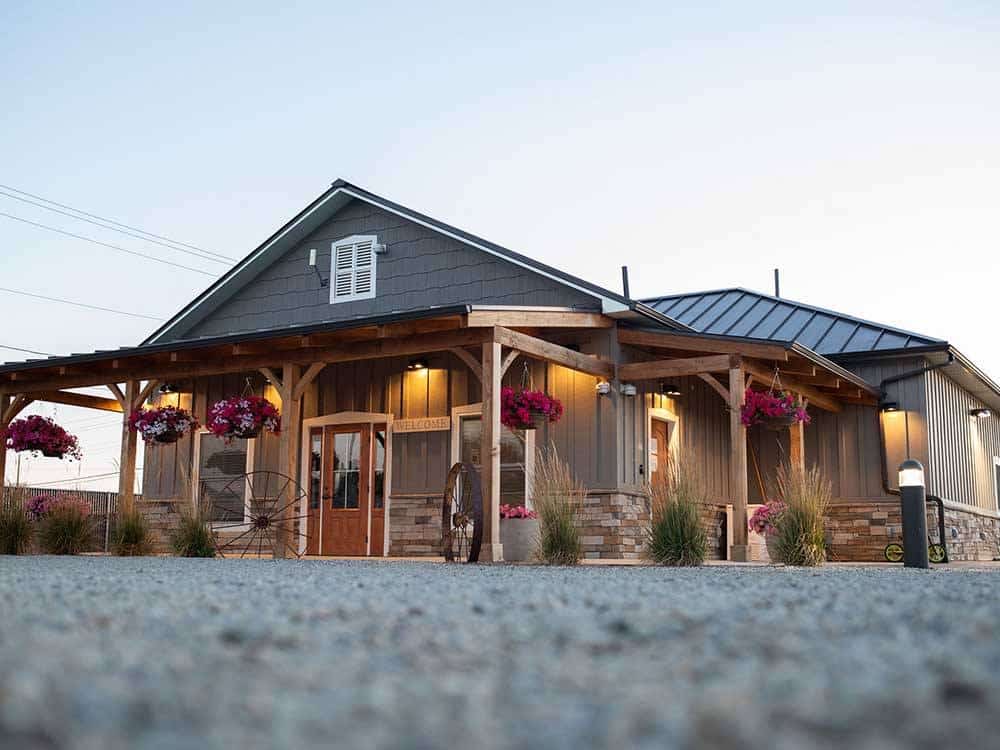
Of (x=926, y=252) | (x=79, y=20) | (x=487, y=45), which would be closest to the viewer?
(x=487, y=45)

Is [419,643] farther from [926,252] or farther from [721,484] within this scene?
[926,252]

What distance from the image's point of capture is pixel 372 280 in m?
13.4

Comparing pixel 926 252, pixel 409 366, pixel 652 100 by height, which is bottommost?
pixel 409 366

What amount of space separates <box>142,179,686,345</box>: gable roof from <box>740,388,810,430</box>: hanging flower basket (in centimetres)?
163

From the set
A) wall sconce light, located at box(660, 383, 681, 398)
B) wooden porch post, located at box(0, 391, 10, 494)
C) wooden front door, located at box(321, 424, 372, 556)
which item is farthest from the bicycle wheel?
wooden porch post, located at box(0, 391, 10, 494)

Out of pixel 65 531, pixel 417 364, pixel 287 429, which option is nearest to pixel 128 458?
pixel 65 531

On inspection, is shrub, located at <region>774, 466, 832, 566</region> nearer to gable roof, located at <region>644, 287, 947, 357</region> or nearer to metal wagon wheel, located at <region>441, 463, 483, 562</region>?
metal wagon wheel, located at <region>441, 463, 483, 562</region>

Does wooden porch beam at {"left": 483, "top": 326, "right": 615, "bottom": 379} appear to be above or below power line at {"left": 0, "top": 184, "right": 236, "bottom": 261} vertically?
below

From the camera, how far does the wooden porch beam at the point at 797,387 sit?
10.8 m

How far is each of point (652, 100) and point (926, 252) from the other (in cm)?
702

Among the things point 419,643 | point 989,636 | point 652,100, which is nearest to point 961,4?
point 652,100

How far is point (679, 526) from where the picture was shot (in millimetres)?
8391

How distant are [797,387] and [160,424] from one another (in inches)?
289

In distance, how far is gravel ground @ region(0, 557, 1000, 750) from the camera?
5.19 feet
